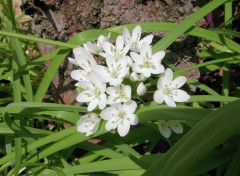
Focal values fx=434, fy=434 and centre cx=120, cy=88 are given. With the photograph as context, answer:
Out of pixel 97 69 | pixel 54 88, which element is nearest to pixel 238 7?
pixel 54 88

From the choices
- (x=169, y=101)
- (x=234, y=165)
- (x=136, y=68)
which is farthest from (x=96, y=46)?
(x=234, y=165)

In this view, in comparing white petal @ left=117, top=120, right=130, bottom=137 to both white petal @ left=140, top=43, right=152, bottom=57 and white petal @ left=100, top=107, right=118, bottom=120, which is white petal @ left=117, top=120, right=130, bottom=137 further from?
white petal @ left=140, top=43, right=152, bottom=57

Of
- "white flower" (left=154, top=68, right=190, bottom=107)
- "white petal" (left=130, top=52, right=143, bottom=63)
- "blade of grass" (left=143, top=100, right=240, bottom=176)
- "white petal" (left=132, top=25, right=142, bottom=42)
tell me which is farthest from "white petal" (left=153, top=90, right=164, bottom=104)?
"blade of grass" (left=143, top=100, right=240, bottom=176)

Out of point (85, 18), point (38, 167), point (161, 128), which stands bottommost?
point (38, 167)

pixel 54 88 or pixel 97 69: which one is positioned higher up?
pixel 97 69

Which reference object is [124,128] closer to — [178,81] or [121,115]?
[121,115]

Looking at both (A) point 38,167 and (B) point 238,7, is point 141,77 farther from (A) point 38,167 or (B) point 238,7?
(B) point 238,7
